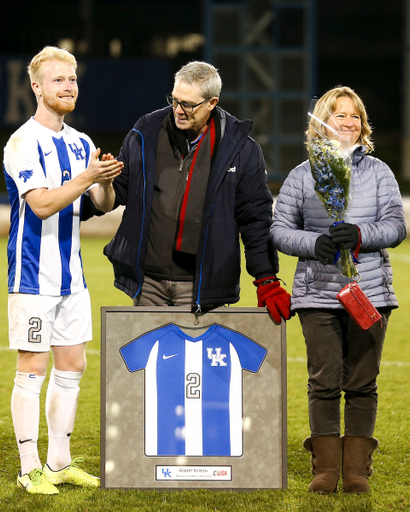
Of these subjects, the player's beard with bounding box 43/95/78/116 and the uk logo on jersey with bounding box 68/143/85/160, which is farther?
the uk logo on jersey with bounding box 68/143/85/160

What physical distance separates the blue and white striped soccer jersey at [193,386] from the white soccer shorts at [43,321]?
230mm

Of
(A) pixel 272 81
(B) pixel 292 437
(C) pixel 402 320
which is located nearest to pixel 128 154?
(B) pixel 292 437

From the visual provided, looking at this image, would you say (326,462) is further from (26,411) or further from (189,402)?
(26,411)

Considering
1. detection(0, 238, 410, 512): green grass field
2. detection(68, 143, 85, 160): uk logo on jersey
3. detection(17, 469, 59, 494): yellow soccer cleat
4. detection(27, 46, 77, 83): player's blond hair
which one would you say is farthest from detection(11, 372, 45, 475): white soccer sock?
detection(27, 46, 77, 83): player's blond hair

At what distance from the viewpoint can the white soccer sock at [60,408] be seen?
3145 millimetres

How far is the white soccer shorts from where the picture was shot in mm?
3010

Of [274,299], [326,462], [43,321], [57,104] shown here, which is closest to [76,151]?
[57,104]

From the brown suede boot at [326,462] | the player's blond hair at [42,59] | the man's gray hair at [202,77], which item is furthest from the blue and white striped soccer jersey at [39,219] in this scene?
the brown suede boot at [326,462]

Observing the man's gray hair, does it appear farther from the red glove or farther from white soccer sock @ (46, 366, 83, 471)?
white soccer sock @ (46, 366, 83, 471)

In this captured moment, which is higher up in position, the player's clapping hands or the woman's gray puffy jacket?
the player's clapping hands

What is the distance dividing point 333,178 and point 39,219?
1093 mm

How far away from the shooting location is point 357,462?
122 inches

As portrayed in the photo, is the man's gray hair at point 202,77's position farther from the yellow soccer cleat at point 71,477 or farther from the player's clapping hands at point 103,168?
the yellow soccer cleat at point 71,477

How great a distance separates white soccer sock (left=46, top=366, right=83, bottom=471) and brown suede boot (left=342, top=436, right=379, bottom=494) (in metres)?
1.07
